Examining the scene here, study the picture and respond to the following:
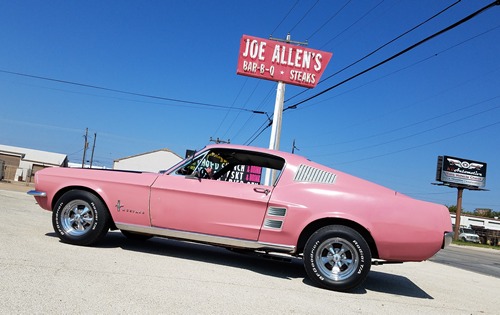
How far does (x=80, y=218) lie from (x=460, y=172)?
53303 mm

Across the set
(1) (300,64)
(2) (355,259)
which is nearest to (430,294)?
(2) (355,259)

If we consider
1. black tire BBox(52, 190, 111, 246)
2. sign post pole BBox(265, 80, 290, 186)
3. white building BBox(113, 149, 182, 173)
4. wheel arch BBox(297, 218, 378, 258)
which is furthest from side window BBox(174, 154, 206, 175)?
white building BBox(113, 149, 182, 173)

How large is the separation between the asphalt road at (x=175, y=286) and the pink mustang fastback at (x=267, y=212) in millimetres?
361

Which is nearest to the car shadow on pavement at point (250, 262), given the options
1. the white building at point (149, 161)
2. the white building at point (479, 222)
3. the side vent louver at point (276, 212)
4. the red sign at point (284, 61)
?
the side vent louver at point (276, 212)

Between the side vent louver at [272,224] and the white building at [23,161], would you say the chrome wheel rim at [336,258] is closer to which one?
the side vent louver at [272,224]

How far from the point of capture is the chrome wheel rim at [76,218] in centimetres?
559

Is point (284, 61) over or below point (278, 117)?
over

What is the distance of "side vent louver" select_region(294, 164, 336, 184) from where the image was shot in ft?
17.2

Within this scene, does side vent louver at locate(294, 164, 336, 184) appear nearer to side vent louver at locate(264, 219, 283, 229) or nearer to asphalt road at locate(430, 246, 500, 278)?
side vent louver at locate(264, 219, 283, 229)

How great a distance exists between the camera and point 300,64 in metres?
18.5

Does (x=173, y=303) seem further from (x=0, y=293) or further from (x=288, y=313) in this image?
(x=0, y=293)

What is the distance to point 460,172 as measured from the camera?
5112cm

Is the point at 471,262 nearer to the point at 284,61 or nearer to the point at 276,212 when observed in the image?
the point at 284,61

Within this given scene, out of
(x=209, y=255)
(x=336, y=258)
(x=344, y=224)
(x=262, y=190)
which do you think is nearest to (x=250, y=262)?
(x=209, y=255)
